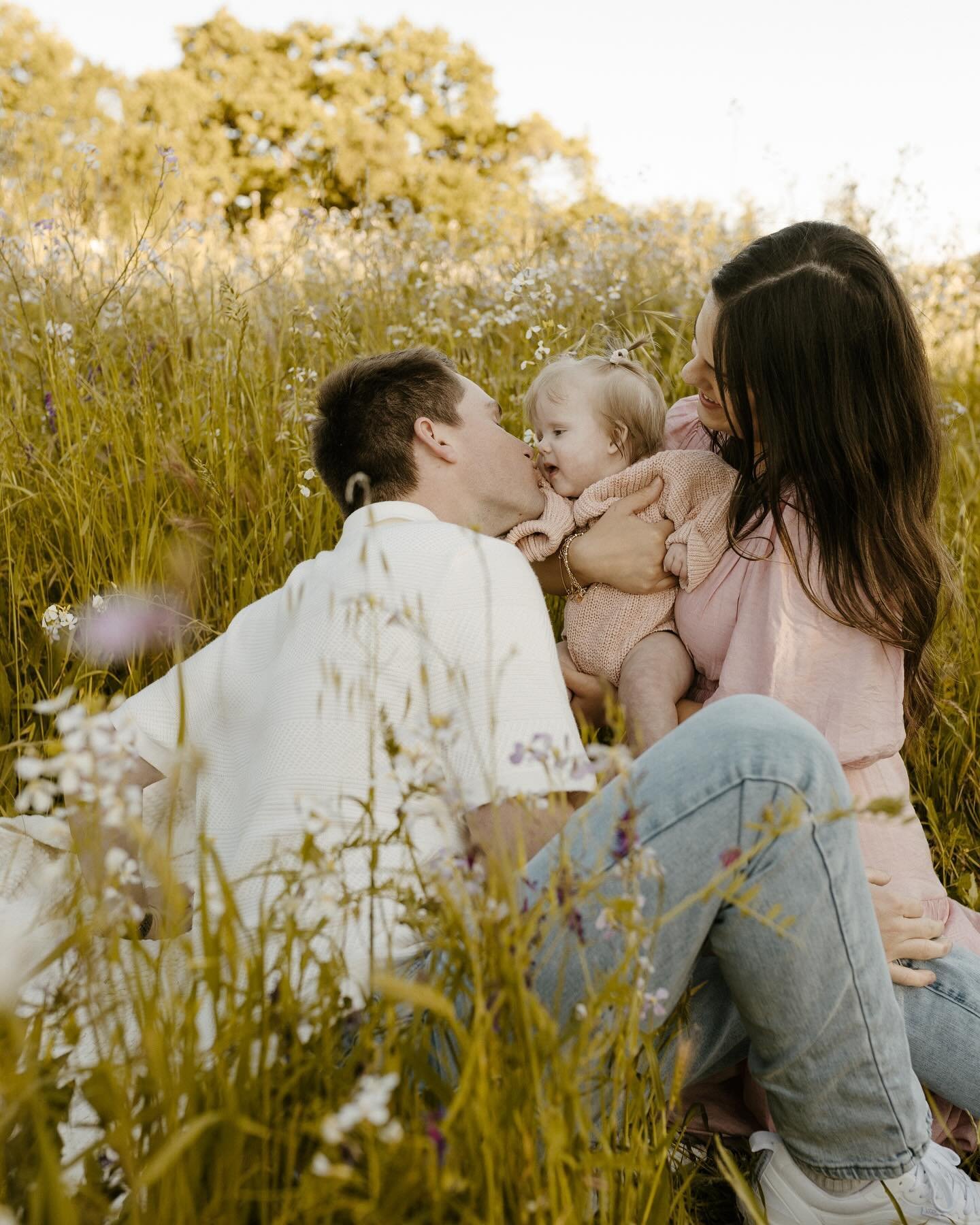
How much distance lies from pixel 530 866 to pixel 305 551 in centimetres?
187

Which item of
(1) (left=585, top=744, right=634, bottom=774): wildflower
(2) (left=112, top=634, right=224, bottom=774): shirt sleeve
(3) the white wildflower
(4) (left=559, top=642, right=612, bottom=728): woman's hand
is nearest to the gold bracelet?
(4) (left=559, top=642, right=612, bottom=728): woman's hand

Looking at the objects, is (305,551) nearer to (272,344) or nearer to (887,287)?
(272,344)

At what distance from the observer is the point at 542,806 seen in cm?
128

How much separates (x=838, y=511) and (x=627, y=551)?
556mm

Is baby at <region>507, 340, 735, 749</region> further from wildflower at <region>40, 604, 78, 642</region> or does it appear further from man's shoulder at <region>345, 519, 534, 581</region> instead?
wildflower at <region>40, 604, 78, 642</region>

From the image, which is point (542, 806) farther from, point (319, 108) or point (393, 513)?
point (319, 108)

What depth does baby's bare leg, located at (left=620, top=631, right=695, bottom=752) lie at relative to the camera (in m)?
2.45

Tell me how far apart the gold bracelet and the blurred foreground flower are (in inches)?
39.4

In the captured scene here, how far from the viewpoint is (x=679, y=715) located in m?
2.53

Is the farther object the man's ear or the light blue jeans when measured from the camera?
the man's ear

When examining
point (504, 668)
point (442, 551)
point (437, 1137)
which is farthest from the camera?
point (442, 551)

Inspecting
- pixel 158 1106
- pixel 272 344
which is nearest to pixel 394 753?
pixel 158 1106

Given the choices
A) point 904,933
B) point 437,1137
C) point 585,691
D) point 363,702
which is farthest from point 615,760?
point 585,691

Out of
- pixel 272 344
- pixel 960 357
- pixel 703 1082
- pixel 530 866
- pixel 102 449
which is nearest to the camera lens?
pixel 530 866
